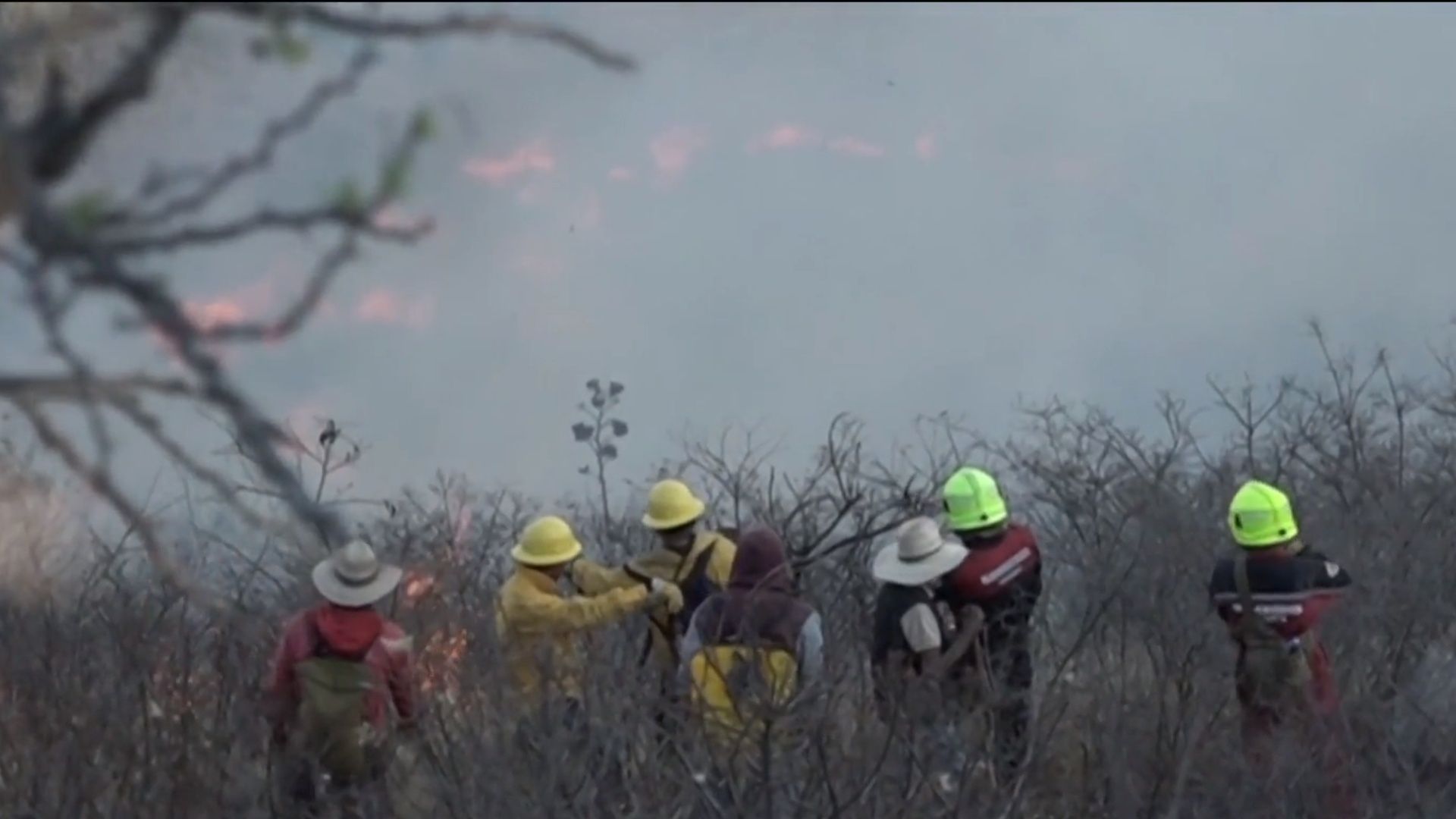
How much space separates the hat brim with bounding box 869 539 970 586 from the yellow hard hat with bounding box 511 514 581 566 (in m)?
1.15

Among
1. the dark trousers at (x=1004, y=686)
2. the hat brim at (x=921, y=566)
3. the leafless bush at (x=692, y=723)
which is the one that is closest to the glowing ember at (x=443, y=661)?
the leafless bush at (x=692, y=723)

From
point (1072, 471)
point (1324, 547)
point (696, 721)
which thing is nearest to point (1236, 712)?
point (696, 721)

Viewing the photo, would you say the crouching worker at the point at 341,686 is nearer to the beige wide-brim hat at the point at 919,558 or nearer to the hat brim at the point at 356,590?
the hat brim at the point at 356,590

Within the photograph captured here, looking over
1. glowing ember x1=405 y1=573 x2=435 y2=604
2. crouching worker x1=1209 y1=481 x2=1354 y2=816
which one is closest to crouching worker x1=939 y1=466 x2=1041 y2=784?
crouching worker x1=1209 y1=481 x2=1354 y2=816

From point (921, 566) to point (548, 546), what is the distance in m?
1.39

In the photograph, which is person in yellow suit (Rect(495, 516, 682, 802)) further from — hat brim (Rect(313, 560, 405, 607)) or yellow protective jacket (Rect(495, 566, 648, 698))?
hat brim (Rect(313, 560, 405, 607))

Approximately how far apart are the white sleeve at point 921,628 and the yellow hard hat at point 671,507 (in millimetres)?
992

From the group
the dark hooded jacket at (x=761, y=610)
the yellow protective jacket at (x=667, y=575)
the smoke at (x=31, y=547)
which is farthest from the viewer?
the yellow protective jacket at (x=667, y=575)

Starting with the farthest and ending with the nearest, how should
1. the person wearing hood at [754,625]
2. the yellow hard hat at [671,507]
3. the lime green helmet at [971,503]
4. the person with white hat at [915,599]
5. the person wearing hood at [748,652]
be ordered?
the yellow hard hat at [671,507] → the lime green helmet at [971,503] → the person with white hat at [915,599] → the person wearing hood at [754,625] → the person wearing hood at [748,652]

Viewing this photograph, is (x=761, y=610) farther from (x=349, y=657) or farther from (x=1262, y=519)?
(x=1262, y=519)

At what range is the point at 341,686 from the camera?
6359 mm

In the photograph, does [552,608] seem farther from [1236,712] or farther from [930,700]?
[1236,712]

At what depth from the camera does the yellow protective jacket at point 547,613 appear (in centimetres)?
652

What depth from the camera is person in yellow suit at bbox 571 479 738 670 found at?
6961 mm
